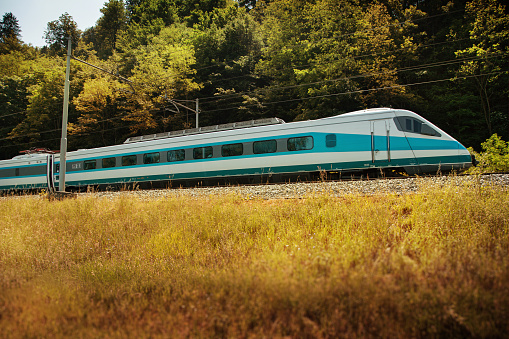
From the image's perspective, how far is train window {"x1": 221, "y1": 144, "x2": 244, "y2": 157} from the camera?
13.9 m

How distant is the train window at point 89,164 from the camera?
19.0 m

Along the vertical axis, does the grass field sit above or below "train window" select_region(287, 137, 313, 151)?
below

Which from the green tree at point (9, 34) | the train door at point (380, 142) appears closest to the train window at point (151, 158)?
the train door at point (380, 142)

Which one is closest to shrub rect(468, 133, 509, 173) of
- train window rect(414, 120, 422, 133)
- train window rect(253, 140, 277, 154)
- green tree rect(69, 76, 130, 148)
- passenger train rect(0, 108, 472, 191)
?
train window rect(414, 120, 422, 133)

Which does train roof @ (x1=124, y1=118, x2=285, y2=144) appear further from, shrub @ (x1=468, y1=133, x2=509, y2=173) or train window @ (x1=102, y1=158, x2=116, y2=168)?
shrub @ (x1=468, y1=133, x2=509, y2=173)

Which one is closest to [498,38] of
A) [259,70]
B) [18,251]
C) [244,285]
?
[259,70]

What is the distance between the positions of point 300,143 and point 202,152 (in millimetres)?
5289

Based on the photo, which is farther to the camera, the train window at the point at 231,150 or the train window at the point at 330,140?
the train window at the point at 231,150

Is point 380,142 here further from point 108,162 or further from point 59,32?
point 59,32

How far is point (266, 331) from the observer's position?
2.69 m

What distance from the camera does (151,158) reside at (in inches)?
657

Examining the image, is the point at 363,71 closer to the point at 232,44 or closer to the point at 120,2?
the point at 232,44

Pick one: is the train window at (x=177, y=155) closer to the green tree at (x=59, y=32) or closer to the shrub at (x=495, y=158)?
the shrub at (x=495, y=158)

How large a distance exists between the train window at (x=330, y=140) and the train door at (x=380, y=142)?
1.43 meters
